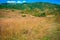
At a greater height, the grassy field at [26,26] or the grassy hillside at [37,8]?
the grassy hillside at [37,8]

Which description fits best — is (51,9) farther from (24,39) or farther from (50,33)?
(24,39)

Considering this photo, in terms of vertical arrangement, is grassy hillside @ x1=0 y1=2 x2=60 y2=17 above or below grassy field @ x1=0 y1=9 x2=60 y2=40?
above

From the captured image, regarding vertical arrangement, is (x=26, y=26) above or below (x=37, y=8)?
below

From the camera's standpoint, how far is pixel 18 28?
5.66 ft

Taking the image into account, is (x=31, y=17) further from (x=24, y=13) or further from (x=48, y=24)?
(x=48, y=24)

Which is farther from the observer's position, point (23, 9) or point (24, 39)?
point (23, 9)

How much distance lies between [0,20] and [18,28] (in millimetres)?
225

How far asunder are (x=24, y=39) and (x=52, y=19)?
0.40 meters

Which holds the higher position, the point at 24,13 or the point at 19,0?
the point at 19,0

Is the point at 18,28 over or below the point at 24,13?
below

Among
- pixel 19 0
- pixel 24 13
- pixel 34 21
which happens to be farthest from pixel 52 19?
pixel 19 0

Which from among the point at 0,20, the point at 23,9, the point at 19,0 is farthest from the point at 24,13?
the point at 0,20

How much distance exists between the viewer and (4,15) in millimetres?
1759

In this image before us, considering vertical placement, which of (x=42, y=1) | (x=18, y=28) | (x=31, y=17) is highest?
(x=42, y=1)
